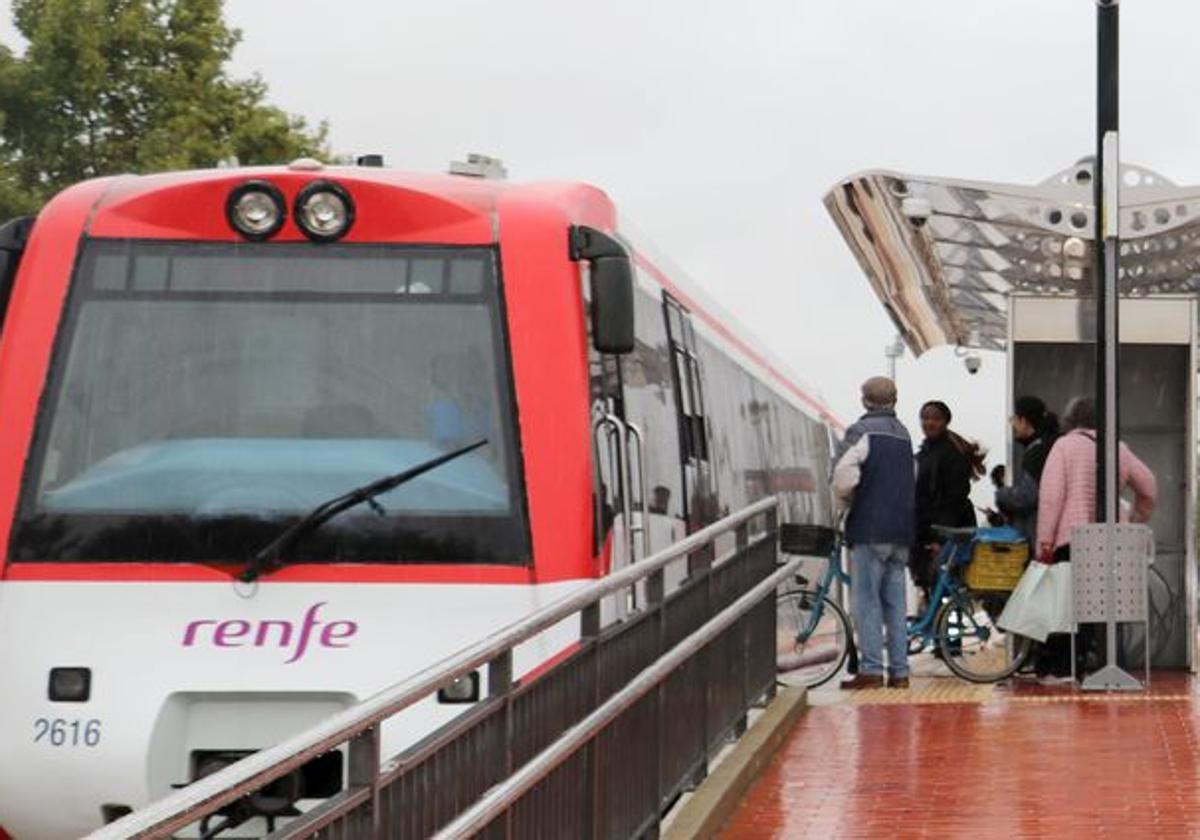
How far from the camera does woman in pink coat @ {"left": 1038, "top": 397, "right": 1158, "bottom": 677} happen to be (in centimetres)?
1633

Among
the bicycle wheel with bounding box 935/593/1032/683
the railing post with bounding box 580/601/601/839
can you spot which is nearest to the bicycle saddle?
the bicycle wheel with bounding box 935/593/1032/683

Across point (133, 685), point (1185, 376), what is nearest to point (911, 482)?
point (1185, 376)

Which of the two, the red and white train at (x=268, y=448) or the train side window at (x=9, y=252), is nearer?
the red and white train at (x=268, y=448)

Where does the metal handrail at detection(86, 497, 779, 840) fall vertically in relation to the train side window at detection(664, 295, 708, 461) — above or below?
below

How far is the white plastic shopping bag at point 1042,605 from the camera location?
53.4 ft

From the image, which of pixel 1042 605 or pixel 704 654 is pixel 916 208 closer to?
pixel 1042 605

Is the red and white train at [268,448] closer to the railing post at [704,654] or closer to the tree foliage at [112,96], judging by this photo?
the railing post at [704,654]

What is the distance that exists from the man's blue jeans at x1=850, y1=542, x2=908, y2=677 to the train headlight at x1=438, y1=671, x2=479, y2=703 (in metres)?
6.31

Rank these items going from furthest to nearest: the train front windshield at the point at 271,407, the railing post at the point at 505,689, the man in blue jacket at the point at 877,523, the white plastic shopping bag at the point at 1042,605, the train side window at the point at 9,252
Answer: the white plastic shopping bag at the point at 1042,605, the man in blue jacket at the point at 877,523, the train side window at the point at 9,252, the train front windshield at the point at 271,407, the railing post at the point at 505,689

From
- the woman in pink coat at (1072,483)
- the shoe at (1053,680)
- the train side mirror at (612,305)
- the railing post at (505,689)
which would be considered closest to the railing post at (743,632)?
the train side mirror at (612,305)

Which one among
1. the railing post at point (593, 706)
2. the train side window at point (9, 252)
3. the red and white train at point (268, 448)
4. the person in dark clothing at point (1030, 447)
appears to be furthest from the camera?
the person in dark clothing at point (1030, 447)

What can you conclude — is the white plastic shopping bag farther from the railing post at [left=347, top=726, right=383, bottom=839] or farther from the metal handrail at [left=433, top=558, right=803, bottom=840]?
the railing post at [left=347, top=726, right=383, bottom=839]

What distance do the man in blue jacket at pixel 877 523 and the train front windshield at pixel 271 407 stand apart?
5.70 m

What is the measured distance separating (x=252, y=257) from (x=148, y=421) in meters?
0.77
